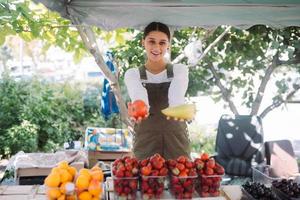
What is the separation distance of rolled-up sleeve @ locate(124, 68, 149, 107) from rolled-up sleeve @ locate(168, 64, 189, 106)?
0.14 meters

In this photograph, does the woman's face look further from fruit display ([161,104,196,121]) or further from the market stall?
fruit display ([161,104,196,121])

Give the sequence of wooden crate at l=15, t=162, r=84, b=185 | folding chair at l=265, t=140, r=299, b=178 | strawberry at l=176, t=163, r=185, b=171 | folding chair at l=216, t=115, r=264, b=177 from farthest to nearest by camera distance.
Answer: folding chair at l=216, t=115, r=264, b=177 < wooden crate at l=15, t=162, r=84, b=185 < folding chair at l=265, t=140, r=299, b=178 < strawberry at l=176, t=163, r=185, b=171

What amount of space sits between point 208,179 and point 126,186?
1.13 feet

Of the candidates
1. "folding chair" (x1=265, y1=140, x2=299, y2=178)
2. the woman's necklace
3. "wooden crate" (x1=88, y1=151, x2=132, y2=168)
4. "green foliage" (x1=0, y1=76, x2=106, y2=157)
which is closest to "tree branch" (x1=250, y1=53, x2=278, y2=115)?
"folding chair" (x1=265, y1=140, x2=299, y2=178)

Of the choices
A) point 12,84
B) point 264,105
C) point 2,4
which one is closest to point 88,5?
point 2,4

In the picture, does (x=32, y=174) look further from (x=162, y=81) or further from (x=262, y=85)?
(x=262, y=85)

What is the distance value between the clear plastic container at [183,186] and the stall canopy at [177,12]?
1203 millimetres

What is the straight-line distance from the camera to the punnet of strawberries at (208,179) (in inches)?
60.9

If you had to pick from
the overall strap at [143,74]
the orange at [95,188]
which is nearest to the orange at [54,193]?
the orange at [95,188]

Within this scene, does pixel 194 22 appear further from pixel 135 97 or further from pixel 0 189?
pixel 0 189

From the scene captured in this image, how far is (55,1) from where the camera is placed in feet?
7.24

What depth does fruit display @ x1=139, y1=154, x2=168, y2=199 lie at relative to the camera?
1486 millimetres

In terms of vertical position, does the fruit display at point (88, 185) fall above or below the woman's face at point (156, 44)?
below

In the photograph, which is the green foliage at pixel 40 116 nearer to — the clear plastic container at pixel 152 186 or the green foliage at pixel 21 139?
the green foliage at pixel 21 139
